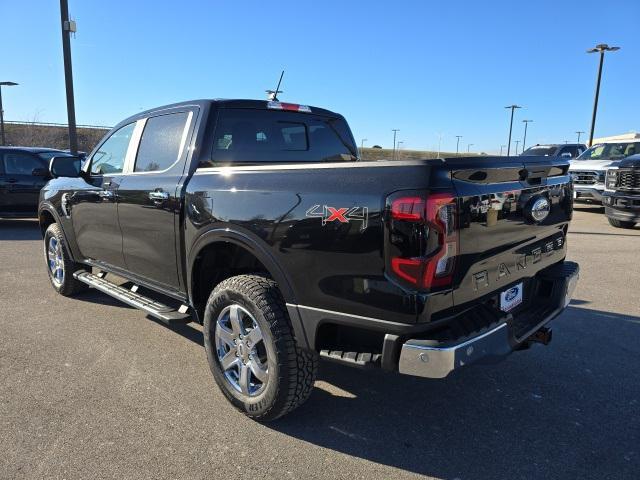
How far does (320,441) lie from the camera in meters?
2.80

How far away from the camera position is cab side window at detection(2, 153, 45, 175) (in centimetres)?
1083

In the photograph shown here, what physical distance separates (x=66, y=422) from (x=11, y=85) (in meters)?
Result: 28.5

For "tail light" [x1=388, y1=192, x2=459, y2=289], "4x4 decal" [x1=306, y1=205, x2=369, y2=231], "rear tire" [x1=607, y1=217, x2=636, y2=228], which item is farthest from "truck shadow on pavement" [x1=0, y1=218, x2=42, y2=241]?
"rear tire" [x1=607, y1=217, x2=636, y2=228]

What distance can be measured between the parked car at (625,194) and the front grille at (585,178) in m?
2.31

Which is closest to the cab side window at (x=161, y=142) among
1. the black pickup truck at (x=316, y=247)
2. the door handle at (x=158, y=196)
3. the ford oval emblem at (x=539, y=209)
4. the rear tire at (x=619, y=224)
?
the black pickup truck at (x=316, y=247)

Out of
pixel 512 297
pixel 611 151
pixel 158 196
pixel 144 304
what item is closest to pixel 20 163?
pixel 144 304

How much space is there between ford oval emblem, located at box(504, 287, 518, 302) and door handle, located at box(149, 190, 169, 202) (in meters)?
2.36

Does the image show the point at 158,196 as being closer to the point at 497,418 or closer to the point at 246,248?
the point at 246,248

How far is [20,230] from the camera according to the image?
429 inches

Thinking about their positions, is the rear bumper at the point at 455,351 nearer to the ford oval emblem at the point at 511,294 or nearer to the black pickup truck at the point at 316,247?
the black pickup truck at the point at 316,247

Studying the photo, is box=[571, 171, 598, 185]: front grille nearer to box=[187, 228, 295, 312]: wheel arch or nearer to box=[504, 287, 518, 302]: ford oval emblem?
box=[504, 287, 518, 302]: ford oval emblem

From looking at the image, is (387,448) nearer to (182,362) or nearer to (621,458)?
(621,458)

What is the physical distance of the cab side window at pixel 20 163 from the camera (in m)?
10.8

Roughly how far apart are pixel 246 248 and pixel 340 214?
0.74m
